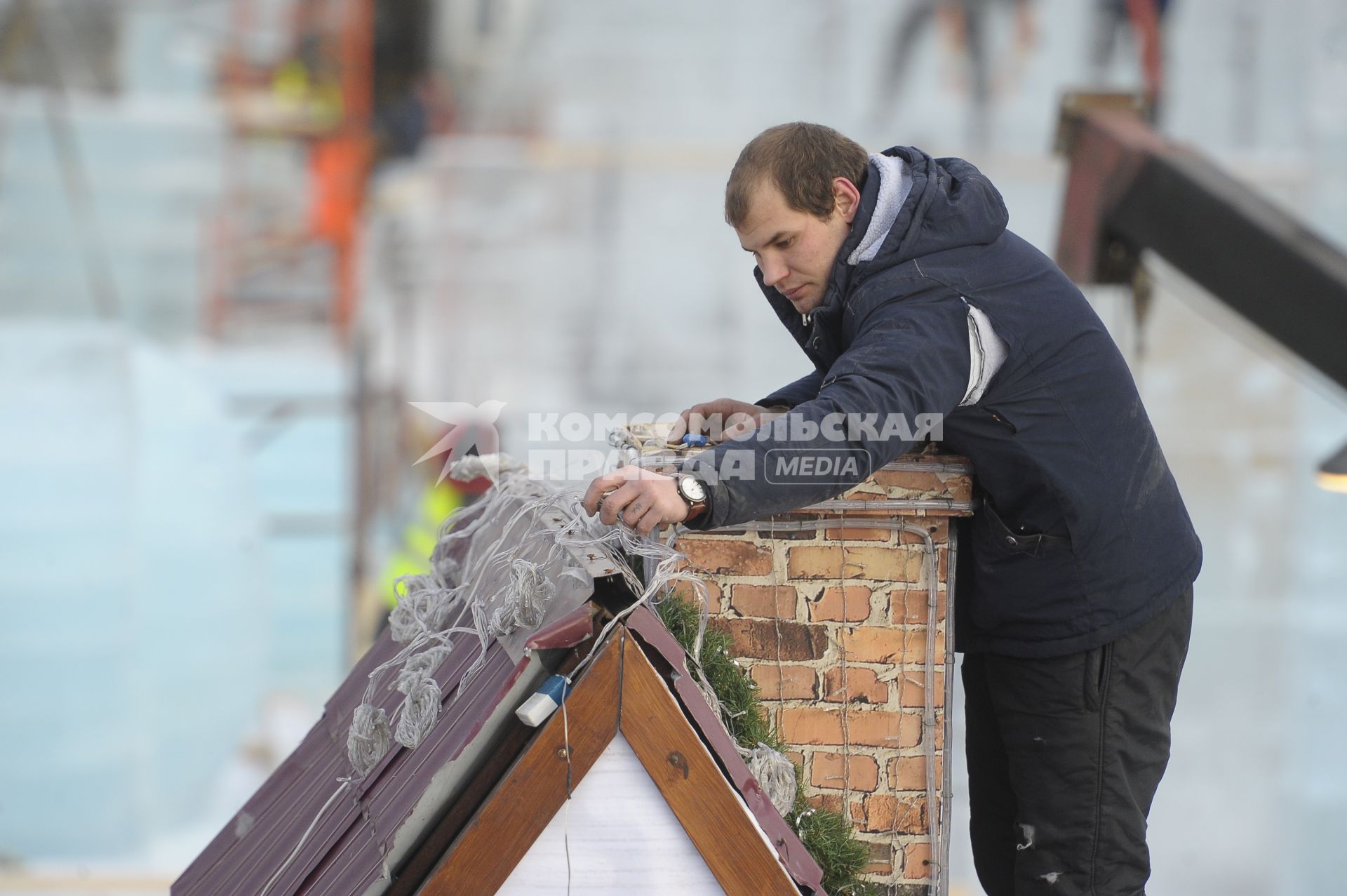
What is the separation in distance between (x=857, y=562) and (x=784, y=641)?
0.52 feet

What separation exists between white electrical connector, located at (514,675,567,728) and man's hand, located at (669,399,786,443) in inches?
23.4

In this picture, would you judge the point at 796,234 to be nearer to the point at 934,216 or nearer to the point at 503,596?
the point at 934,216

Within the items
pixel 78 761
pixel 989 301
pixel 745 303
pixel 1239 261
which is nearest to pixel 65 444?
pixel 78 761

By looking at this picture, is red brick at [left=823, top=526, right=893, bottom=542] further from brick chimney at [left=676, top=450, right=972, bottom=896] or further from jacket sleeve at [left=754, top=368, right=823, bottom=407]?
jacket sleeve at [left=754, top=368, right=823, bottom=407]

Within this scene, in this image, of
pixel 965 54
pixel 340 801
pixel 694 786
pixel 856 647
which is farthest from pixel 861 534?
pixel 965 54

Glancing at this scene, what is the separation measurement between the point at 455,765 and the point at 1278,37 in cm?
736

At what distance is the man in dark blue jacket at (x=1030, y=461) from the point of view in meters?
1.72

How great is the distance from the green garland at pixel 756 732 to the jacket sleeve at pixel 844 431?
10.3 inches

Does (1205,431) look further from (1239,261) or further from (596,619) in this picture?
(596,619)

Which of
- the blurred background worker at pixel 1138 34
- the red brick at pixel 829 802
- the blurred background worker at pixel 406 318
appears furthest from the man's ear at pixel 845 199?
the blurred background worker at pixel 1138 34

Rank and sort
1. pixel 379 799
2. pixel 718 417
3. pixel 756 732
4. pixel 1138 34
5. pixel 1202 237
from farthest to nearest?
pixel 1138 34 < pixel 1202 237 < pixel 718 417 < pixel 756 732 < pixel 379 799

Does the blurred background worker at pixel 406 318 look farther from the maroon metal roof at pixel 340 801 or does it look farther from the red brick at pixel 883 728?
the red brick at pixel 883 728

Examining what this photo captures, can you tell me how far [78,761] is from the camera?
267 inches

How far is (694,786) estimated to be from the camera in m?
1.46
